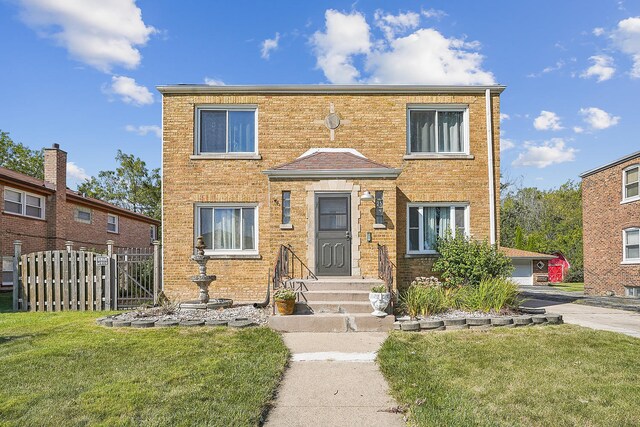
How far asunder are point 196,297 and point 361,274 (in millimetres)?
5028

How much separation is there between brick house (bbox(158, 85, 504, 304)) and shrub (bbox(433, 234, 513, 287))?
2.57 ft

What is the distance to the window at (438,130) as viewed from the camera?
40.7ft

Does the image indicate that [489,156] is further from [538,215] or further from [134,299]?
[538,215]

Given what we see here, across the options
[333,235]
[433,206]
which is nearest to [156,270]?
[333,235]

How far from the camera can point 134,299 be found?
11.3 meters

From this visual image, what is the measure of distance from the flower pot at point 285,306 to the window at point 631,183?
15429 mm

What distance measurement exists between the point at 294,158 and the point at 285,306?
5040mm

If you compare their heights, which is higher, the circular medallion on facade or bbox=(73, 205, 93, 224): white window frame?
the circular medallion on facade

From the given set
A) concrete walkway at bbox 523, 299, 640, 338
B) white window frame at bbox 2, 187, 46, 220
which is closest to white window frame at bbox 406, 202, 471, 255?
concrete walkway at bbox 523, 299, 640, 338

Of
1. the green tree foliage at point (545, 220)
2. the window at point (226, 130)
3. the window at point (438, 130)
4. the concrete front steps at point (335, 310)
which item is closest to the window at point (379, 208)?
the concrete front steps at point (335, 310)

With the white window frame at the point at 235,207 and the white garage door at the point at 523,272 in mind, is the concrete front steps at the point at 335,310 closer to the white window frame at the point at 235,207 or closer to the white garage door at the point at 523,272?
the white window frame at the point at 235,207

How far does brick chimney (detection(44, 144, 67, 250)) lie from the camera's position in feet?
59.8

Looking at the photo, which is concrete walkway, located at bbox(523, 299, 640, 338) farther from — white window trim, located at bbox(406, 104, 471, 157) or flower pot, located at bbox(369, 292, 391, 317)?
white window trim, located at bbox(406, 104, 471, 157)

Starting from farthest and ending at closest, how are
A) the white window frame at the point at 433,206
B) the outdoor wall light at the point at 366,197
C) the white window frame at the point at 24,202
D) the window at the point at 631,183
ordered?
the window at the point at 631,183 → the white window frame at the point at 24,202 → the white window frame at the point at 433,206 → the outdoor wall light at the point at 366,197
